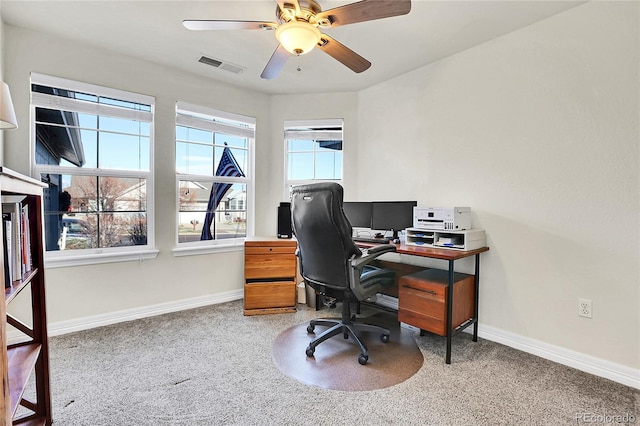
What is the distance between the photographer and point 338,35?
95.3 inches

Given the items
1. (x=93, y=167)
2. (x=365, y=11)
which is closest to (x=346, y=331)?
(x=365, y=11)

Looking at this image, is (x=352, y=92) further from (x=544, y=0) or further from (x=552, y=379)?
(x=552, y=379)

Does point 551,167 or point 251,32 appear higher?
point 251,32

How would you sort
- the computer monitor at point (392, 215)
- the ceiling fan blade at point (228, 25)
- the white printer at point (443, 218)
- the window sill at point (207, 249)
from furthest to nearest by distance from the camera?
the window sill at point (207, 249)
the computer monitor at point (392, 215)
the white printer at point (443, 218)
the ceiling fan blade at point (228, 25)

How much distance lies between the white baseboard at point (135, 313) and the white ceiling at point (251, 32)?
2.33 meters

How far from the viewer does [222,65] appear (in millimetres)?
2994

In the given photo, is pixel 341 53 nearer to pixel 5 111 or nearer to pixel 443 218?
pixel 443 218

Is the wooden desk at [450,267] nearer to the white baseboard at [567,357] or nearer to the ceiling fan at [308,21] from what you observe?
the white baseboard at [567,357]

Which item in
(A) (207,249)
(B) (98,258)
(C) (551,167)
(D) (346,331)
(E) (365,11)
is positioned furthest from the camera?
(A) (207,249)

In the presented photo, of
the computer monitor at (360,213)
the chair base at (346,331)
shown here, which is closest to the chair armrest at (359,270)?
the chair base at (346,331)

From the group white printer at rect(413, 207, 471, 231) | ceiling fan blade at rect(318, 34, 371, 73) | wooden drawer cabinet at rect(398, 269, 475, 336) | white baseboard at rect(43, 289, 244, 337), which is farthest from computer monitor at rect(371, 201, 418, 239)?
white baseboard at rect(43, 289, 244, 337)

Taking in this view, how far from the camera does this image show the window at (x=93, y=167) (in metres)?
2.57

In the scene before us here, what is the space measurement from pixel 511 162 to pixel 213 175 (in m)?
2.87

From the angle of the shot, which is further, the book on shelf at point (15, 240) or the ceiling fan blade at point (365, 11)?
the ceiling fan blade at point (365, 11)
